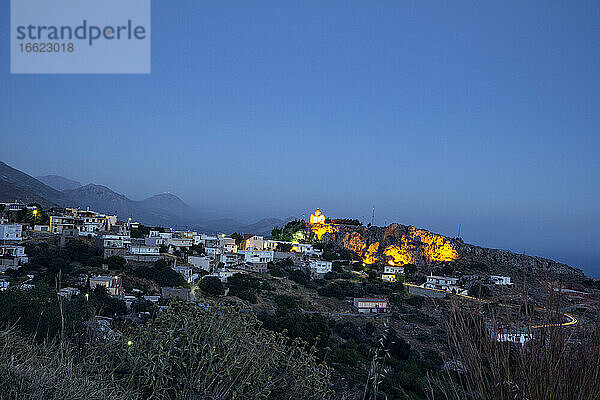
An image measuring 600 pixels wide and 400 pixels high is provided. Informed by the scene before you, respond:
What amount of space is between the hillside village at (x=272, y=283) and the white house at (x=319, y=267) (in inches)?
4.1

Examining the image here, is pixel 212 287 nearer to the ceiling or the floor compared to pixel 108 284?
nearer to the floor

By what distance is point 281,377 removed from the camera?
107 inches

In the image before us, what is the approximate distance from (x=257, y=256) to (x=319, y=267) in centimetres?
465

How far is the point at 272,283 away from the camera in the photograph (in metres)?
22.3

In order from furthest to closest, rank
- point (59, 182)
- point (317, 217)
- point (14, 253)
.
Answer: point (59, 182)
point (317, 217)
point (14, 253)

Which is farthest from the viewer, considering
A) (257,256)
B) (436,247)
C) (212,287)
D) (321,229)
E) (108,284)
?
(321,229)

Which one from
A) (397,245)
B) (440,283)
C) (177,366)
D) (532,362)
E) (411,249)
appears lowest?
(440,283)

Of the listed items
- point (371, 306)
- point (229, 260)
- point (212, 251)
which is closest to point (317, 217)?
point (212, 251)

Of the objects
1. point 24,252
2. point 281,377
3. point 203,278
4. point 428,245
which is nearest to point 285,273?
point 203,278

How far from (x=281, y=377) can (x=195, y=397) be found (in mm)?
621

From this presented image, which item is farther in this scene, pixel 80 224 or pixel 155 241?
pixel 80 224

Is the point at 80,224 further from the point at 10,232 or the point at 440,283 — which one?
the point at 440,283

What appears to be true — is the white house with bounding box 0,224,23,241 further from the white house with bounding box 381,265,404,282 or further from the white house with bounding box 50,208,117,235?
the white house with bounding box 381,265,404,282

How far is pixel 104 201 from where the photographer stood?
97812mm
